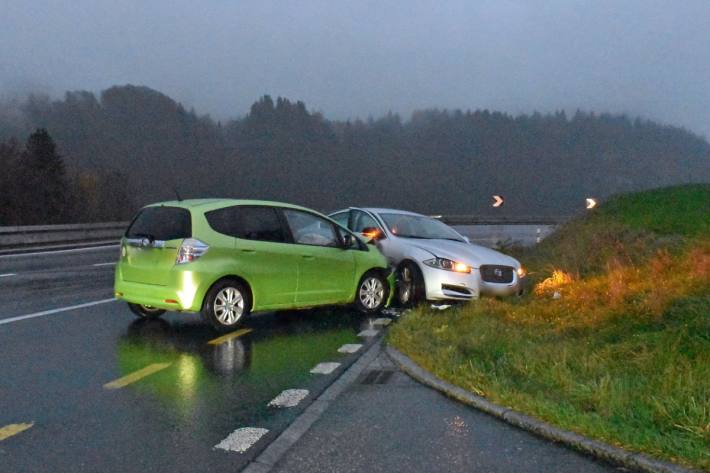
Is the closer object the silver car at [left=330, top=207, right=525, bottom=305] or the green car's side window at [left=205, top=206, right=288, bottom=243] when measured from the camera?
the green car's side window at [left=205, top=206, right=288, bottom=243]

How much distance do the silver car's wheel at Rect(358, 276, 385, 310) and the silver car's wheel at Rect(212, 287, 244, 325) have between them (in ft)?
7.53

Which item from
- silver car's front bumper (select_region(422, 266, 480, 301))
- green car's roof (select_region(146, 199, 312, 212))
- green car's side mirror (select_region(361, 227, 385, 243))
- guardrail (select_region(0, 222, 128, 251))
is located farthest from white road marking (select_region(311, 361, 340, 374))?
guardrail (select_region(0, 222, 128, 251))

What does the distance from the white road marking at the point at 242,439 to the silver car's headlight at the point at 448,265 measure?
680 centimetres

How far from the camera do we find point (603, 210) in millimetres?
19844

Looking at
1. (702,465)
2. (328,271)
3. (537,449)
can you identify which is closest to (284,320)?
(328,271)

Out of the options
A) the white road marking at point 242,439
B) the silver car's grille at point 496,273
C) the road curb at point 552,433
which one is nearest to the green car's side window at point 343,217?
the silver car's grille at point 496,273

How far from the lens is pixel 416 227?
1397 centimetres

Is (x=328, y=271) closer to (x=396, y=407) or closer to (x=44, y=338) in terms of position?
(x=44, y=338)

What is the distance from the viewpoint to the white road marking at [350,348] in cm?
883

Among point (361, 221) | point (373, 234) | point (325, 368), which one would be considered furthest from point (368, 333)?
point (361, 221)

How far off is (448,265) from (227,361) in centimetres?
492

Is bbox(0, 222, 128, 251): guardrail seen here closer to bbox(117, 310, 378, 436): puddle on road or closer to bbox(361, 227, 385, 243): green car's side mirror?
bbox(361, 227, 385, 243): green car's side mirror

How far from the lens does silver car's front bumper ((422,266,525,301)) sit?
472 inches

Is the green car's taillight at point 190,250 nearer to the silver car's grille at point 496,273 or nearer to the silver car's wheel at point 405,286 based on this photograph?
the silver car's wheel at point 405,286
